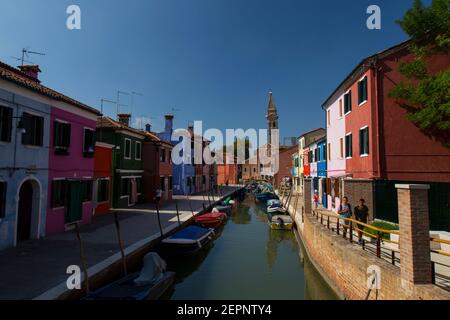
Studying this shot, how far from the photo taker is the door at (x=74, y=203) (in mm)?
15281

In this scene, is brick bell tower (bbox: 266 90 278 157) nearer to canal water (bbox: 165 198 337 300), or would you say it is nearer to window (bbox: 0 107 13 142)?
canal water (bbox: 165 198 337 300)

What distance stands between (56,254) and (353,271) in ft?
33.0

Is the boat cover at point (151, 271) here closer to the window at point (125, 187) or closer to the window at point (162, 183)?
the window at point (125, 187)

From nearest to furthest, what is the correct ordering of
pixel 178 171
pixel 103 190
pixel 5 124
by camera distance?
pixel 5 124, pixel 103 190, pixel 178 171

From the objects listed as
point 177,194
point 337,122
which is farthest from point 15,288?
point 177,194

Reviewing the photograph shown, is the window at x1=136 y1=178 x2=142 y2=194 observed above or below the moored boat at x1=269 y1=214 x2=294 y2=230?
above

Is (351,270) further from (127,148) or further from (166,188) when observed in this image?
(166,188)

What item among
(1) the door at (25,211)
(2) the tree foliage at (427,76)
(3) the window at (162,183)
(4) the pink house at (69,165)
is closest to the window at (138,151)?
(3) the window at (162,183)

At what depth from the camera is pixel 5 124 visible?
11320mm

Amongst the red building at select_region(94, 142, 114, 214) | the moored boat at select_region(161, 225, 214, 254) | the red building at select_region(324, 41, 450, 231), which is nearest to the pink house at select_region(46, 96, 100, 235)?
the red building at select_region(94, 142, 114, 214)

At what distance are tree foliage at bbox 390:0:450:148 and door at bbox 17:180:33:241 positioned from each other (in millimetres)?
17141

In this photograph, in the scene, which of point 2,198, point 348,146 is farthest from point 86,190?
point 348,146

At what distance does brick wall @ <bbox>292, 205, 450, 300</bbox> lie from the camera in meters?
6.19

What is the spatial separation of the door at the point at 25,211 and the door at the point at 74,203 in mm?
2114
